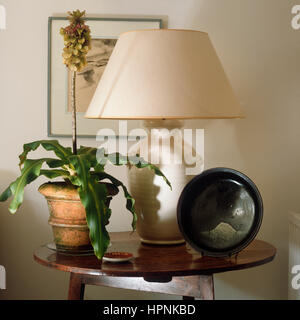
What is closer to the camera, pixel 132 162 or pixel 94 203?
pixel 94 203

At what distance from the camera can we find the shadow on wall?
1995mm

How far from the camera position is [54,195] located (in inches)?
57.7

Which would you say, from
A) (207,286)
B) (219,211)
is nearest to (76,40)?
(219,211)

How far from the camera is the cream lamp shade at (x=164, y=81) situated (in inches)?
55.9

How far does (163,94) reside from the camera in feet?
4.67

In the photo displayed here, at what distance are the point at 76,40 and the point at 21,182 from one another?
43 cm

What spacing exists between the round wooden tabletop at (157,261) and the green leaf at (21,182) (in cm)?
17

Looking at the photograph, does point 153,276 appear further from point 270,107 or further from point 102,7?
point 102,7

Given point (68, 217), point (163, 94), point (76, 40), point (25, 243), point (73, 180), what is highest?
point (76, 40)

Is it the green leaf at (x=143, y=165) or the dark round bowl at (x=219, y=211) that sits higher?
the green leaf at (x=143, y=165)

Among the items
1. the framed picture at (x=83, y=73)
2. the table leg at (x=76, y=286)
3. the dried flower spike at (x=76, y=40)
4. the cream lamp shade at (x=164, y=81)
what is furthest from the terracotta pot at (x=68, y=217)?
the framed picture at (x=83, y=73)

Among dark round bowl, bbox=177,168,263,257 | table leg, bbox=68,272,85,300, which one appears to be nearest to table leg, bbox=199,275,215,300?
dark round bowl, bbox=177,168,263,257

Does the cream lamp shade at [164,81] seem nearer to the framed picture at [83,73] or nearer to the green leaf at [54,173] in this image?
the green leaf at [54,173]

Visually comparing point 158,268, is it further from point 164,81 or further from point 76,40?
point 76,40
